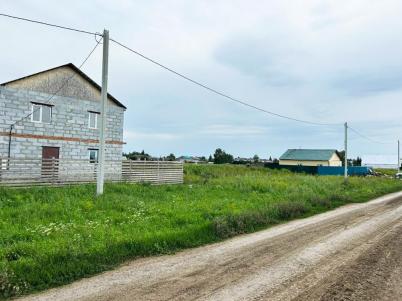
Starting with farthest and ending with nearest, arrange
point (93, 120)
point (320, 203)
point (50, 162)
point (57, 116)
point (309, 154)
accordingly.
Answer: point (309, 154), point (93, 120), point (57, 116), point (50, 162), point (320, 203)

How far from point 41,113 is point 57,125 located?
127 cm

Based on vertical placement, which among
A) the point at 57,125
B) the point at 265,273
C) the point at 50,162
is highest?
the point at 57,125

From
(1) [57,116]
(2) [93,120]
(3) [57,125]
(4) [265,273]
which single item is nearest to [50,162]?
(3) [57,125]

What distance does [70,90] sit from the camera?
2459 cm

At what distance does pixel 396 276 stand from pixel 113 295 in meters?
4.34

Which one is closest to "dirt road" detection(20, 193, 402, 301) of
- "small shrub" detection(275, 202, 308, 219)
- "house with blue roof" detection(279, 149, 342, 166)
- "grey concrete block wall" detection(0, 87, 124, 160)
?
"small shrub" detection(275, 202, 308, 219)

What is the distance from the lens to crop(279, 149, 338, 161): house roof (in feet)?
241

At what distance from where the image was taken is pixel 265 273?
5695 mm

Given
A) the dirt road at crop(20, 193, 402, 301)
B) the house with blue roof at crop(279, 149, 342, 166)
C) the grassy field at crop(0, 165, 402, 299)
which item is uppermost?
the house with blue roof at crop(279, 149, 342, 166)

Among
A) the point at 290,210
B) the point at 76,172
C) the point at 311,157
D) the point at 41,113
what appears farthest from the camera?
the point at 311,157

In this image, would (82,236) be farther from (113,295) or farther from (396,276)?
(396,276)

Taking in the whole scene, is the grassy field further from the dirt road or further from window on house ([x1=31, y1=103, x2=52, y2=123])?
window on house ([x1=31, y1=103, x2=52, y2=123])

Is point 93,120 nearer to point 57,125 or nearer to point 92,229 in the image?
point 57,125

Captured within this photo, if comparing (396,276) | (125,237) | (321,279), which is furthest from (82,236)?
(396,276)
